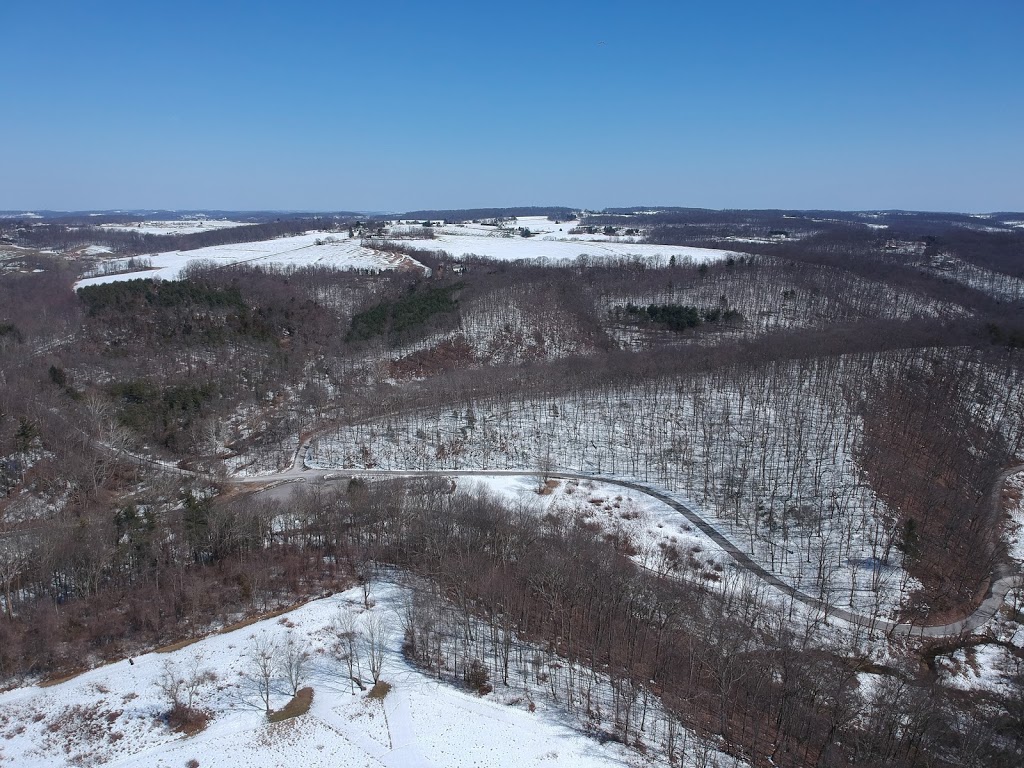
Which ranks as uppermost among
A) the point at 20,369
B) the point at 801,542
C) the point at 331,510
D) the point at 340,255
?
the point at 340,255

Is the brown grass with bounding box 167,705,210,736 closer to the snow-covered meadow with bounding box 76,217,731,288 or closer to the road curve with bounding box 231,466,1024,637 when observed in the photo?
the road curve with bounding box 231,466,1024,637

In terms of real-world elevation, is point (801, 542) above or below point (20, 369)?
below

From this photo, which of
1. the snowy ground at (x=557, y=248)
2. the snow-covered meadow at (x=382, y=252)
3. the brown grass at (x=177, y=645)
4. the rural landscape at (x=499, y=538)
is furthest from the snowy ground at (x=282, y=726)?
the snowy ground at (x=557, y=248)

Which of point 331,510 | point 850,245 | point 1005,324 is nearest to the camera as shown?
point 331,510

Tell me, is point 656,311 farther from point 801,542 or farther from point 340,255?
point 340,255

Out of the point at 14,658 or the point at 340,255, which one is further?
the point at 340,255

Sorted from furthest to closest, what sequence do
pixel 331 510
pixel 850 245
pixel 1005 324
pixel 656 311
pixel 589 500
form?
pixel 850 245, pixel 656 311, pixel 1005 324, pixel 589 500, pixel 331 510

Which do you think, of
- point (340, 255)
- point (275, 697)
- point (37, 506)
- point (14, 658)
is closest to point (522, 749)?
point (275, 697)

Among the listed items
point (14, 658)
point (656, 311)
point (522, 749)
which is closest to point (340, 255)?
point (656, 311)
